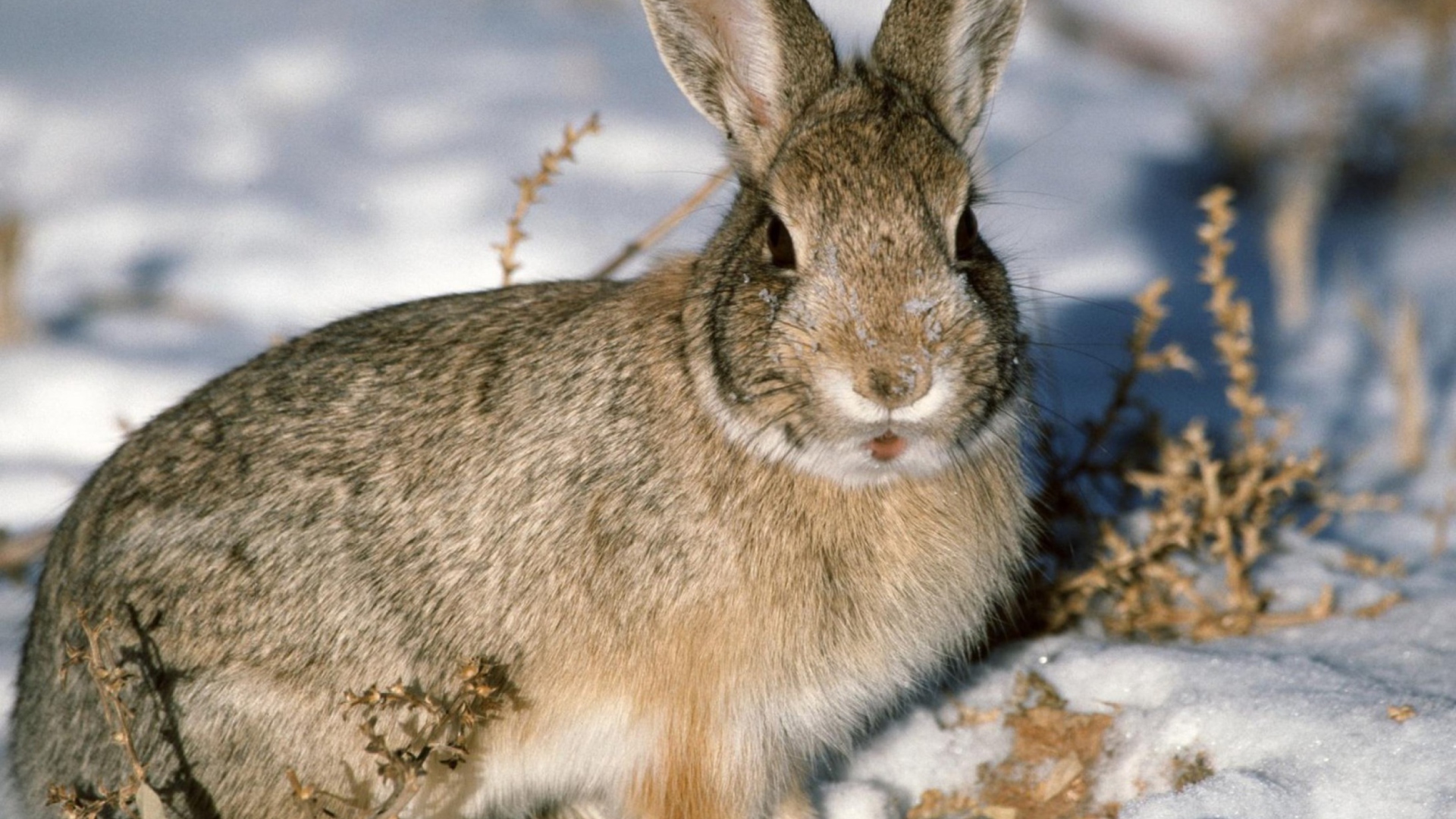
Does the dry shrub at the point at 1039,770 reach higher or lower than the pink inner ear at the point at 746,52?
Answer: lower

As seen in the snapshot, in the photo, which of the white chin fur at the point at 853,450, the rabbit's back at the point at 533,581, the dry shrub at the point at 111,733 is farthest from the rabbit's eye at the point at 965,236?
the dry shrub at the point at 111,733

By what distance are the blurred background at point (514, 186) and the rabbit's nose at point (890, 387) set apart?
105 inches

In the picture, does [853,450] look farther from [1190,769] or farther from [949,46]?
[1190,769]

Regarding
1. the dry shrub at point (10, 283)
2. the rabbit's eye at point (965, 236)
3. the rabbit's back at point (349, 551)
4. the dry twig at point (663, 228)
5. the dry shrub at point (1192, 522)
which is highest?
the dry shrub at point (10, 283)

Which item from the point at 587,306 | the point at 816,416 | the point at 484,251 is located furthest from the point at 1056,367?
the point at 816,416

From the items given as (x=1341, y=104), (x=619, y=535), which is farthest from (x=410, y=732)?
(x=1341, y=104)

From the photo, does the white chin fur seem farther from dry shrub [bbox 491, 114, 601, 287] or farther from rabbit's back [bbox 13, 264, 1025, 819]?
dry shrub [bbox 491, 114, 601, 287]

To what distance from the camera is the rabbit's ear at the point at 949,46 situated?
11.2 feet

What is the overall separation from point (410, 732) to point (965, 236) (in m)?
1.52

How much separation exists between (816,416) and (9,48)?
706 centimetres

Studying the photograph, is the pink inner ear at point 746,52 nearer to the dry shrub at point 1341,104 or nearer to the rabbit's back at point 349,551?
the rabbit's back at point 349,551

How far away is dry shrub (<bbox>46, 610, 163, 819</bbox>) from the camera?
10.1 feet

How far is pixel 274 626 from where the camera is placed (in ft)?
11.0

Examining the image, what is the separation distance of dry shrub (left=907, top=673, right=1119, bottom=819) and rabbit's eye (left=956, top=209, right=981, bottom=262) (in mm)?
1291
